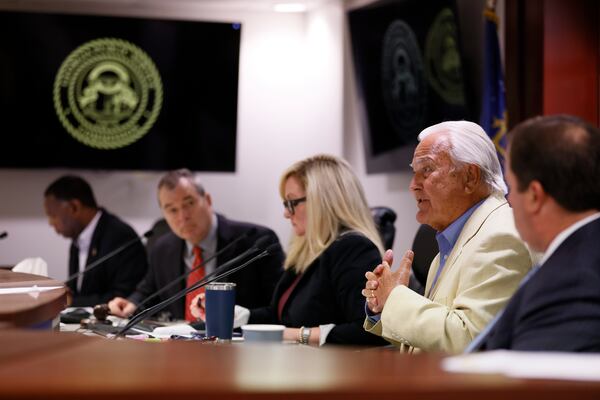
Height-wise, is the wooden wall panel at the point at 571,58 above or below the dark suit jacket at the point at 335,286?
above

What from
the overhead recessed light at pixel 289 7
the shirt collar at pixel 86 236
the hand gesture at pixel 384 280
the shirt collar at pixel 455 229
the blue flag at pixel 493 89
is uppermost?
the overhead recessed light at pixel 289 7

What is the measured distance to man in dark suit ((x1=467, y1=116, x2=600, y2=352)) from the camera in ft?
4.75

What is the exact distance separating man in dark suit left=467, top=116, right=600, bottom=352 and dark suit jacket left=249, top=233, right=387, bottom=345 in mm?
1552

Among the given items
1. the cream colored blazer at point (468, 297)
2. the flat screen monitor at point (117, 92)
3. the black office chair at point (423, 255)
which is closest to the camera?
the cream colored blazer at point (468, 297)

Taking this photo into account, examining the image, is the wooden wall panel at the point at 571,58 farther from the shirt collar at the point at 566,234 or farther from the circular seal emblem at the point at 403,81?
the shirt collar at the point at 566,234

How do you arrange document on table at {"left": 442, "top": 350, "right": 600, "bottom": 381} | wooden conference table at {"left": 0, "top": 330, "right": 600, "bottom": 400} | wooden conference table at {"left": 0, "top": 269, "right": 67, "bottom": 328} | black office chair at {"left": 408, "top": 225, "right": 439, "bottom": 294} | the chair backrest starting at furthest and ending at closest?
the chair backrest
black office chair at {"left": 408, "top": 225, "right": 439, "bottom": 294}
wooden conference table at {"left": 0, "top": 269, "right": 67, "bottom": 328}
document on table at {"left": 442, "top": 350, "right": 600, "bottom": 381}
wooden conference table at {"left": 0, "top": 330, "right": 600, "bottom": 400}

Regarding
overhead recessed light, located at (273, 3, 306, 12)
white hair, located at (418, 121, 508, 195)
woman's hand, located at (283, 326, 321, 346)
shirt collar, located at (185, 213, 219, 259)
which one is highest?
overhead recessed light, located at (273, 3, 306, 12)

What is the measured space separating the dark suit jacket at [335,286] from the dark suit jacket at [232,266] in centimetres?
55

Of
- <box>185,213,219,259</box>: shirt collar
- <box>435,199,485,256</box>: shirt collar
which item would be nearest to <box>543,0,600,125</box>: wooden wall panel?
<box>185,213,219,259</box>: shirt collar

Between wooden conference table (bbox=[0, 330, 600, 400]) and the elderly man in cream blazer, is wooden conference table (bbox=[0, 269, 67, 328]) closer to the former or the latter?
wooden conference table (bbox=[0, 330, 600, 400])

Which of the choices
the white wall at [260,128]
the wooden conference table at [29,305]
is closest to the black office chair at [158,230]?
the white wall at [260,128]

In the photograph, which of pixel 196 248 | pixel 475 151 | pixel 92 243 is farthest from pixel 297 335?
pixel 92 243

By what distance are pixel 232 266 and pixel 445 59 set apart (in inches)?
70.1

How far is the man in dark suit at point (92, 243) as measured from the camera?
16.0 ft
